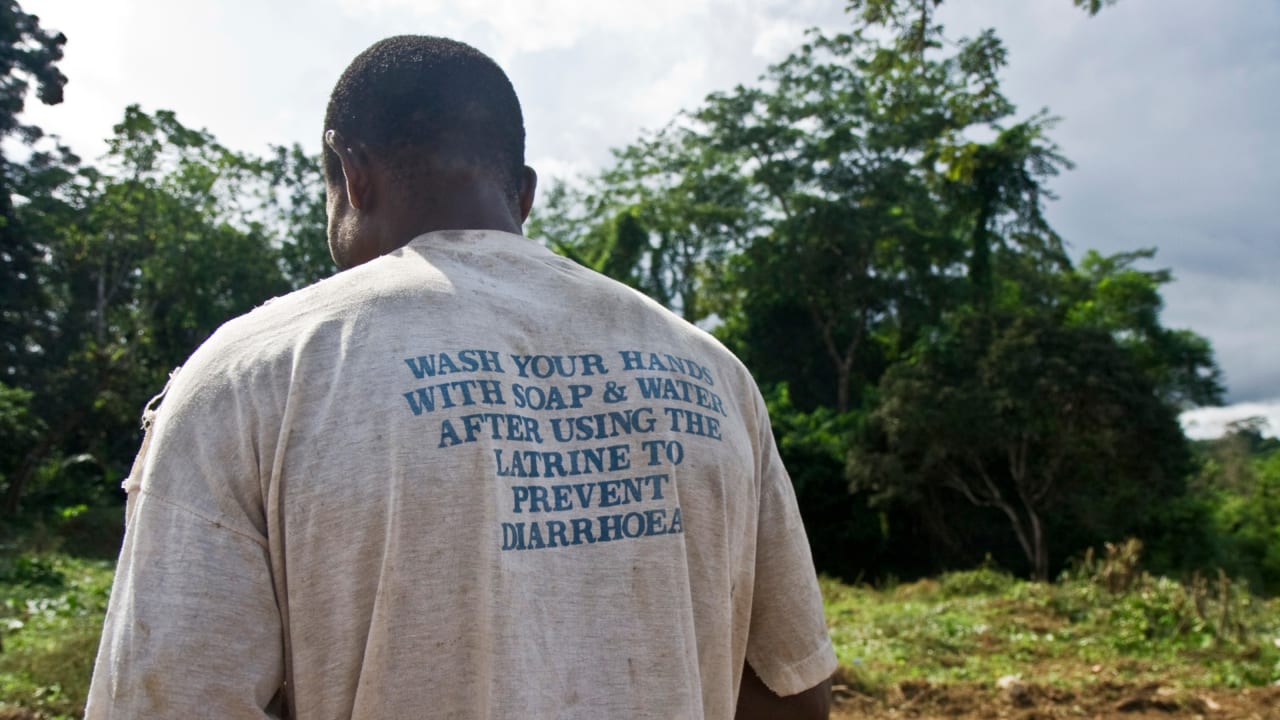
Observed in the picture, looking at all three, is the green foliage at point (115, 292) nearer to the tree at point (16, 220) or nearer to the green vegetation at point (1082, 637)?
the tree at point (16, 220)

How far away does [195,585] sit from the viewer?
105 centimetres

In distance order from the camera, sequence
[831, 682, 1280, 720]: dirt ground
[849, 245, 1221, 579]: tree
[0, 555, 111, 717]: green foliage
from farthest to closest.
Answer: [849, 245, 1221, 579]: tree, [831, 682, 1280, 720]: dirt ground, [0, 555, 111, 717]: green foliage

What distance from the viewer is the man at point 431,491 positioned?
1.07 m

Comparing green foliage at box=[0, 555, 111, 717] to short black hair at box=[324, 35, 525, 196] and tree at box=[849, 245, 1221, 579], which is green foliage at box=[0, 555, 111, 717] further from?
tree at box=[849, 245, 1221, 579]

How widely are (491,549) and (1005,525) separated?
2021 cm

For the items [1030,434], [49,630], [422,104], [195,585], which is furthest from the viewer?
[1030,434]

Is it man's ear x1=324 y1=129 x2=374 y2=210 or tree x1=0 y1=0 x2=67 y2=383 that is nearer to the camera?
man's ear x1=324 y1=129 x2=374 y2=210

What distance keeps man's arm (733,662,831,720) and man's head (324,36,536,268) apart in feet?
2.36

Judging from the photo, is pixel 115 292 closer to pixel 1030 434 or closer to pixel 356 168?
pixel 1030 434

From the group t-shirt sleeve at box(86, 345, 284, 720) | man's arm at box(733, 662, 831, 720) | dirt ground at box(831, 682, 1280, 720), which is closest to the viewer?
t-shirt sleeve at box(86, 345, 284, 720)

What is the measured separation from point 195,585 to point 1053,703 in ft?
23.0

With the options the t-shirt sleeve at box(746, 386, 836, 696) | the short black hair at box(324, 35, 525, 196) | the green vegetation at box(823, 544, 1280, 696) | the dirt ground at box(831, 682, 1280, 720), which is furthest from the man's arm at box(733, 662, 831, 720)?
the green vegetation at box(823, 544, 1280, 696)

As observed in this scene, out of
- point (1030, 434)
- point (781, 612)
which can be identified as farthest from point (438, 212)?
point (1030, 434)

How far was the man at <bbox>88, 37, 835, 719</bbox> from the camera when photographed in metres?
1.07
